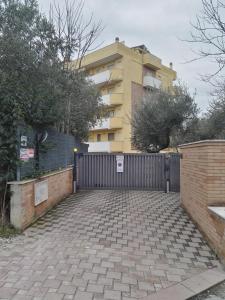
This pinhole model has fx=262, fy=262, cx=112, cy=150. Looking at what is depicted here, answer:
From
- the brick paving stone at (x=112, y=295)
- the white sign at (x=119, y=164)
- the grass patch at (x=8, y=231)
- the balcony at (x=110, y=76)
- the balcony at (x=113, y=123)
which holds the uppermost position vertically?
the balcony at (x=110, y=76)

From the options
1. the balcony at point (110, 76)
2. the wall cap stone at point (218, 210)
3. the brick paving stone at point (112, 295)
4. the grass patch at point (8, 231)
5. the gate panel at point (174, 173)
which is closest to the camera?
the brick paving stone at point (112, 295)

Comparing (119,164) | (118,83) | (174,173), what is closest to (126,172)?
(119,164)

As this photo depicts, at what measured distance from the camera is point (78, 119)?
Answer: 41.4 ft

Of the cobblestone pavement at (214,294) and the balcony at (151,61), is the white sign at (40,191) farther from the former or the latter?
the balcony at (151,61)

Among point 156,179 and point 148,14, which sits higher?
point 148,14

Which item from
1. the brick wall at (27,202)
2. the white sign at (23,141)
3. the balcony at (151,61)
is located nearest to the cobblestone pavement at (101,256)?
the brick wall at (27,202)

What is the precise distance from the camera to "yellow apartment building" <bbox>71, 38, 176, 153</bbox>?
25297 millimetres

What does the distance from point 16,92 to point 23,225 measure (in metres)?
2.68

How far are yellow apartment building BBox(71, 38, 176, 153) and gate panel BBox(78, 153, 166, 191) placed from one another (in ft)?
46.3

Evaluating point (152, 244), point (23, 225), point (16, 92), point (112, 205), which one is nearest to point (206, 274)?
point (152, 244)

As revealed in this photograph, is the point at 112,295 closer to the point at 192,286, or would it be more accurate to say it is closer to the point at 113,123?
the point at 192,286

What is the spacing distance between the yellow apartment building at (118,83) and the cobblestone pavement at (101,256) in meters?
18.8

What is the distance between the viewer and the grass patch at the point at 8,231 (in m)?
4.79

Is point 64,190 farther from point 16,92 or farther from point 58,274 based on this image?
point 58,274
